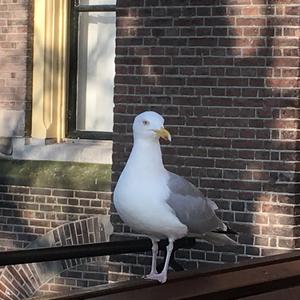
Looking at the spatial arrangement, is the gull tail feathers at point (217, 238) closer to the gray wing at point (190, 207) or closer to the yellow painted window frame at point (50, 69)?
the gray wing at point (190, 207)

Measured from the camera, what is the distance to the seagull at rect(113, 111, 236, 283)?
10.3 ft

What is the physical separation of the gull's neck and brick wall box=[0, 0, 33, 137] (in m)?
4.03

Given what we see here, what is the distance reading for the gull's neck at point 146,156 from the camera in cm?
320

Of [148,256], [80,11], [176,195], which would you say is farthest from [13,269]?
[176,195]

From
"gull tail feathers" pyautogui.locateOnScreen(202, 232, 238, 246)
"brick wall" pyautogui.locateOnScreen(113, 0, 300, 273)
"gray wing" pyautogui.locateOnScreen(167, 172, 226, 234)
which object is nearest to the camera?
"gray wing" pyautogui.locateOnScreen(167, 172, 226, 234)

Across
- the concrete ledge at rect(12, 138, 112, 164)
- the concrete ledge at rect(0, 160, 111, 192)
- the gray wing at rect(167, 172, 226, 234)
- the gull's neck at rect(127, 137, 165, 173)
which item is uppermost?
the gull's neck at rect(127, 137, 165, 173)

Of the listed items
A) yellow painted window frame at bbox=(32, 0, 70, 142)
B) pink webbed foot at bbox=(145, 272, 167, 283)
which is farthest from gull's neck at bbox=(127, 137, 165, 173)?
yellow painted window frame at bbox=(32, 0, 70, 142)

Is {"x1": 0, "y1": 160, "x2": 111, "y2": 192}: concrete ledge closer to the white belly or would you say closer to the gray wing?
the gray wing

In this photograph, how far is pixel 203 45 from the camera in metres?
5.98

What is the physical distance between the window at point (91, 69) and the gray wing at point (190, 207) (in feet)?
11.6

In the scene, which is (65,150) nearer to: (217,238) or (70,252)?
(217,238)

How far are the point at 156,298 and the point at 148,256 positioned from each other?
346 cm

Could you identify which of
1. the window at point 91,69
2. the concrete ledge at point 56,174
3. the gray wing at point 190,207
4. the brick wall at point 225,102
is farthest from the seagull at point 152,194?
the window at point 91,69

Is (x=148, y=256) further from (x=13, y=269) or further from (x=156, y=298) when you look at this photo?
(x=156, y=298)
